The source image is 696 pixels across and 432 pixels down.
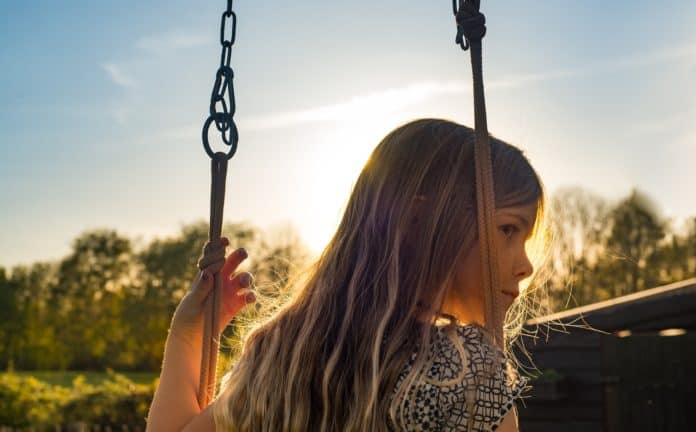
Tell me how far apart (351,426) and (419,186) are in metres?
0.39

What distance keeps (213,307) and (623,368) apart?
5.24 meters

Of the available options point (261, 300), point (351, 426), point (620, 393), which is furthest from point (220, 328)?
point (620, 393)

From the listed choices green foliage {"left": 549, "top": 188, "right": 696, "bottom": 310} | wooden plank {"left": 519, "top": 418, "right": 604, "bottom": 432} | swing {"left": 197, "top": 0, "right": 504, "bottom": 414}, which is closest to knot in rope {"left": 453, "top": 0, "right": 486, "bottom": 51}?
swing {"left": 197, "top": 0, "right": 504, "bottom": 414}

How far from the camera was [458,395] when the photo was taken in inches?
43.9

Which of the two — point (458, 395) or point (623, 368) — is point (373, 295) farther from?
point (623, 368)

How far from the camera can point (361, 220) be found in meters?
1.31

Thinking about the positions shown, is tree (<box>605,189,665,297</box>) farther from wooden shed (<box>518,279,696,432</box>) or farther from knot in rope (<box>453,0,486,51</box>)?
knot in rope (<box>453,0,486,51</box>)

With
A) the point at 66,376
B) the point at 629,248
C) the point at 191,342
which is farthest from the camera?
the point at 66,376

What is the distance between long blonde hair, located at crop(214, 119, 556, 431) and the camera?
46.6 inches

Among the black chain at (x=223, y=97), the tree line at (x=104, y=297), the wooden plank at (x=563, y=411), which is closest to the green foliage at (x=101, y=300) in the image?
the tree line at (x=104, y=297)

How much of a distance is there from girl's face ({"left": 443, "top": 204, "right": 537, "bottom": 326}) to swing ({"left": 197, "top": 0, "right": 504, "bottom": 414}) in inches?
1.8

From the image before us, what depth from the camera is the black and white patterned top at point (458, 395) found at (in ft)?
3.65

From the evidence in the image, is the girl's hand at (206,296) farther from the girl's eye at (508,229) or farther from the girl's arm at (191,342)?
the girl's eye at (508,229)

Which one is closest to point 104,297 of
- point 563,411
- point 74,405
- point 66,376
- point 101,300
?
point 101,300
